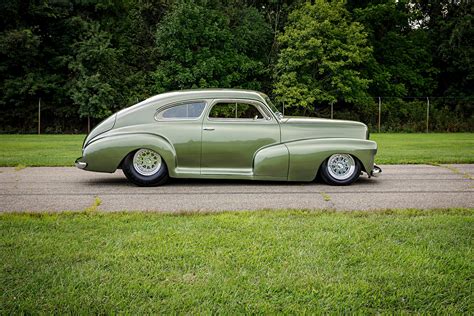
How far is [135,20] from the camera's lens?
34.4 metres

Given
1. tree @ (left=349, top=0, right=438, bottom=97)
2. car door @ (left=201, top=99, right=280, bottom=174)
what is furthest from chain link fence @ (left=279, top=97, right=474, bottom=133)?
car door @ (left=201, top=99, right=280, bottom=174)

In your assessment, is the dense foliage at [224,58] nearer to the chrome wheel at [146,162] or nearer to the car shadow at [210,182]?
the car shadow at [210,182]

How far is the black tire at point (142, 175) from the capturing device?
8.55 metres

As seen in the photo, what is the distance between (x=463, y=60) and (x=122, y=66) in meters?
23.3

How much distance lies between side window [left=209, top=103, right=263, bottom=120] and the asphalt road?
117 centimetres

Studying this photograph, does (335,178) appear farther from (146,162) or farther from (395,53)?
(395,53)

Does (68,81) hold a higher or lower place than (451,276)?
higher

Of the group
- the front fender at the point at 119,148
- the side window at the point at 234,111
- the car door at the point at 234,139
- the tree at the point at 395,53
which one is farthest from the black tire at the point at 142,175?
the tree at the point at 395,53

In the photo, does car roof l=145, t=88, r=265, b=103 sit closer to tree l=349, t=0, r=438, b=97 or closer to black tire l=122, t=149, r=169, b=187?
black tire l=122, t=149, r=169, b=187

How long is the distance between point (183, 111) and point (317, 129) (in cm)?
231

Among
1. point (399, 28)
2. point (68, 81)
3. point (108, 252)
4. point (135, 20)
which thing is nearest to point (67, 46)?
point (68, 81)

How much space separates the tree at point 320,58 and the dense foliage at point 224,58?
0.25 ft

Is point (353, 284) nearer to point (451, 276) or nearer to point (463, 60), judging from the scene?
point (451, 276)

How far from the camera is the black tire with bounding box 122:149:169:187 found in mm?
8555
